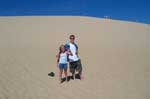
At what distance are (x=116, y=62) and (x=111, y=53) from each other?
105 inches

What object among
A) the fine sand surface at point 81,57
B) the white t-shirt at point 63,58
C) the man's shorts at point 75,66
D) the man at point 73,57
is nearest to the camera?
the fine sand surface at point 81,57

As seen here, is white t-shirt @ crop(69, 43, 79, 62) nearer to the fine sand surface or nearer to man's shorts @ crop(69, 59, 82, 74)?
man's shorts @ crop(69, 59, 82, 74)

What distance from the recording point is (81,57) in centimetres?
1611

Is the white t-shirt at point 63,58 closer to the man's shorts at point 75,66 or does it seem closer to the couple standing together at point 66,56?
the couple standing together at point 66,56

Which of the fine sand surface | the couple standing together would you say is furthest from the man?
the fine sand surface

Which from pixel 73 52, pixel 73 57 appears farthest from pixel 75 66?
pixel 73 52

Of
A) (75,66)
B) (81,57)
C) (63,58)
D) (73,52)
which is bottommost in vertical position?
(75,66)

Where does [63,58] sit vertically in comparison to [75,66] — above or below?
above

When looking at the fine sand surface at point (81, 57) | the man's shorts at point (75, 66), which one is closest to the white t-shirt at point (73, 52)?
the man's shorts at point (75, 66)

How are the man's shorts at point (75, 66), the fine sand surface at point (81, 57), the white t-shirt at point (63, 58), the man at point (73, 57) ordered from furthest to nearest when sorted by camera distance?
the man's shorts at point (75, 66) < the man at point (73, 57) < the white t-shirt at point (63, 58) < the fine sand surface at point (81, 57)

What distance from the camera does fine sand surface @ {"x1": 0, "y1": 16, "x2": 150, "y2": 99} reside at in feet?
32.6

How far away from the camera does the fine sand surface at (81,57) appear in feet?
32.6

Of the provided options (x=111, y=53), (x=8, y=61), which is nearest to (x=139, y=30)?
(x=111, y=53)

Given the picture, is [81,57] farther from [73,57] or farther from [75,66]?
[73,57]
